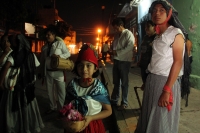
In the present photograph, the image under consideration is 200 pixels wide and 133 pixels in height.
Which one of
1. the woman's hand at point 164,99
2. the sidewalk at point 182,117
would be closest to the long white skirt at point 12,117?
the sidewalk at point 182,117

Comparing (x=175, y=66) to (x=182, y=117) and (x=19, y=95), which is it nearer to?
(x=182, y=117)

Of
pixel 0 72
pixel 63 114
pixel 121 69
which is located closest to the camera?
pixel 63 114

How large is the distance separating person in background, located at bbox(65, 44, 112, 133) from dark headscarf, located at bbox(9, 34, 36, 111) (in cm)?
173

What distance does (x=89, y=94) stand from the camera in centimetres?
206

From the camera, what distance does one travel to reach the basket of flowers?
163 cm

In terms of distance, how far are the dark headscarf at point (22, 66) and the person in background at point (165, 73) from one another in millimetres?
2329

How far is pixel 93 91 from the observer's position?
205 cm

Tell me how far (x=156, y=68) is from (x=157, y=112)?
496mm

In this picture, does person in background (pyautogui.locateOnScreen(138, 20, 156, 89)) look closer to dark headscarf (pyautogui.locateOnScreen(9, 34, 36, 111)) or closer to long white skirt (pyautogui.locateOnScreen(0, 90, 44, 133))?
dark headscarf (pyautogui.locateOnScreen(9, 34, 36, 111))

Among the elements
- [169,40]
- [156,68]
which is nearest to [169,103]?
[156,68]

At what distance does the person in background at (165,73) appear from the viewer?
6.70 feet

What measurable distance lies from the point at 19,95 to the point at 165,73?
2.67m

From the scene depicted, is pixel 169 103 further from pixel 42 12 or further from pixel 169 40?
pixel 42 12

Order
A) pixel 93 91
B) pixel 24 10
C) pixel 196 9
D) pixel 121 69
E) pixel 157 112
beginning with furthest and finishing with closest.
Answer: pixel 24 10
pixel 196 9
pixel 121 69
pixel 157 112
pixel 93 91
